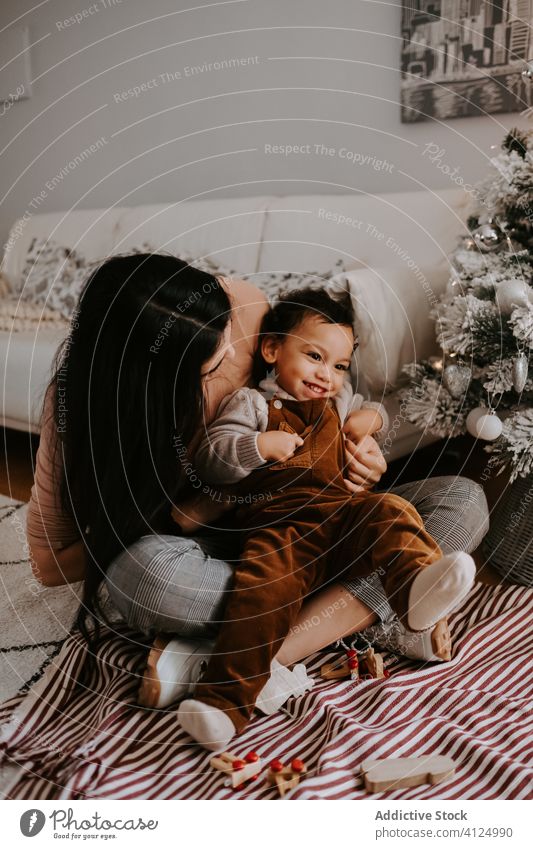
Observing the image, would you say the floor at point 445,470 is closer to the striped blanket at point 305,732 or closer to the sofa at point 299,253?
the sofa at point 299,253

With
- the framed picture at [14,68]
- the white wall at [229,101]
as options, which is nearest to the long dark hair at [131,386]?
the white wall at [229,101]

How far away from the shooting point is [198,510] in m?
0.74

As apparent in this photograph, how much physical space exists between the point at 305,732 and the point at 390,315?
0.44 m

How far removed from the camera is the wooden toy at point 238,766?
2.02 ft

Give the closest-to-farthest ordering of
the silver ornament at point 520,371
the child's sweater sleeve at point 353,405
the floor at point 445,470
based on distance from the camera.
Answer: the child's sweater sleeve at point 353,405 < the silver ornament at point 520,371 < the floor at point 445,470

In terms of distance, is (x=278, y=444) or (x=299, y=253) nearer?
(x=278, y=444)

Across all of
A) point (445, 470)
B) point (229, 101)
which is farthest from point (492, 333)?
point (229, 101)

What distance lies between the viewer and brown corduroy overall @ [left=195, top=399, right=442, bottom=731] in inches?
25.4

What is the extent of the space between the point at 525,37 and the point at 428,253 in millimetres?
424

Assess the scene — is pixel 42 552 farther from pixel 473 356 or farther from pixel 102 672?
pixel 473 356

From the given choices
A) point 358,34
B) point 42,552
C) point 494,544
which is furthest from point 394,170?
point 42,552

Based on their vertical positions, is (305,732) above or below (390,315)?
below

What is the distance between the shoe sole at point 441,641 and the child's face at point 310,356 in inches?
11.1

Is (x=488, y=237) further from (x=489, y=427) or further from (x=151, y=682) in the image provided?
(x=151, y=682)
